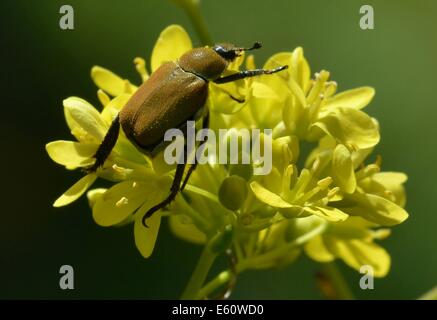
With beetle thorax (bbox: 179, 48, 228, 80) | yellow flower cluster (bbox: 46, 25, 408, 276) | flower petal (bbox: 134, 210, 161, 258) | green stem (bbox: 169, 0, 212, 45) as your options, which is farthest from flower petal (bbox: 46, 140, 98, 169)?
green stem (bbox: 169, 0, 212, 45)

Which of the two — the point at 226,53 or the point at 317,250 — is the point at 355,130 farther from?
the point at 317,250

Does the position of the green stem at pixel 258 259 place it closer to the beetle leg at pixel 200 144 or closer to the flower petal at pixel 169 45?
the beetle leg at pixel 200 144

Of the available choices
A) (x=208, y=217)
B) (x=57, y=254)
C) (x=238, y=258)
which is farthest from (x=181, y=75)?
(x=57, y=254)

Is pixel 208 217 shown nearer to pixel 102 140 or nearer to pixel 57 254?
pixel 102 140

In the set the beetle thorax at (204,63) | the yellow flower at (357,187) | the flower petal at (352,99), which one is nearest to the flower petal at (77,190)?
the beetle thorax at (204,63)

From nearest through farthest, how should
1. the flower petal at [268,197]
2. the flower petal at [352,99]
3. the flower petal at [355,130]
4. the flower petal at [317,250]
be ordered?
the flower petal at [268,197]
the flower petal at [355,130]
the flower petal at [352,99]
the flower petal at [317,250]

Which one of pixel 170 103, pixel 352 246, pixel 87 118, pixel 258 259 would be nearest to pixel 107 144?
pixel 87 118

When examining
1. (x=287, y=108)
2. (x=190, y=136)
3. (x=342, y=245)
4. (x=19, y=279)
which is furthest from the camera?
(x=19, y=279)
